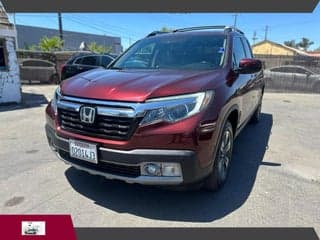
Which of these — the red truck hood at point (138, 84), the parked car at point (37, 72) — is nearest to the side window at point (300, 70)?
the parked car at point (37, 72)

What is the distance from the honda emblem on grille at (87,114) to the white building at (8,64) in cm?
787

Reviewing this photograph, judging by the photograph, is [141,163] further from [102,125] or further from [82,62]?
[82,62]

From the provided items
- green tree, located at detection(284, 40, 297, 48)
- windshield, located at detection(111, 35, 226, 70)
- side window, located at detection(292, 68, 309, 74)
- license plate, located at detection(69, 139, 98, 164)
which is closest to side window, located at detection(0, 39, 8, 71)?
windshield, located at detection(111, 35, 226, 70)

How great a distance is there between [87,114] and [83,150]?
38 cm

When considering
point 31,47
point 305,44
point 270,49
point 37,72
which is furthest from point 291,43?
point 37,72

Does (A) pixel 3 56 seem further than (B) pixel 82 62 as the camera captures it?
No

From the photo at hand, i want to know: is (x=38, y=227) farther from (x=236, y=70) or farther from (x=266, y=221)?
(x=236, y=70)

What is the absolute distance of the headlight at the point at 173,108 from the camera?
270 centimetres

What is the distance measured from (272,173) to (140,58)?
2.48 meters

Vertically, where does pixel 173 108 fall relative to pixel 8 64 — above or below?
above

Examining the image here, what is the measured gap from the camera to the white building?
945 centimetres

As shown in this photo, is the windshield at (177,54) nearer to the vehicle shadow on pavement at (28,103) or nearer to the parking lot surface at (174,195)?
A: the parking lot surface at (174,195)

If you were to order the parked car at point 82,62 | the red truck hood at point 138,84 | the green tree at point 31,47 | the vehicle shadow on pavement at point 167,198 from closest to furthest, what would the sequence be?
the red truck hood at point 138,84
the vehicle shadow on pavement at point 167,198
the parked car at point 82,62
the green tree at point 31,47

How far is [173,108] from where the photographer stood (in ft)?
8.95
